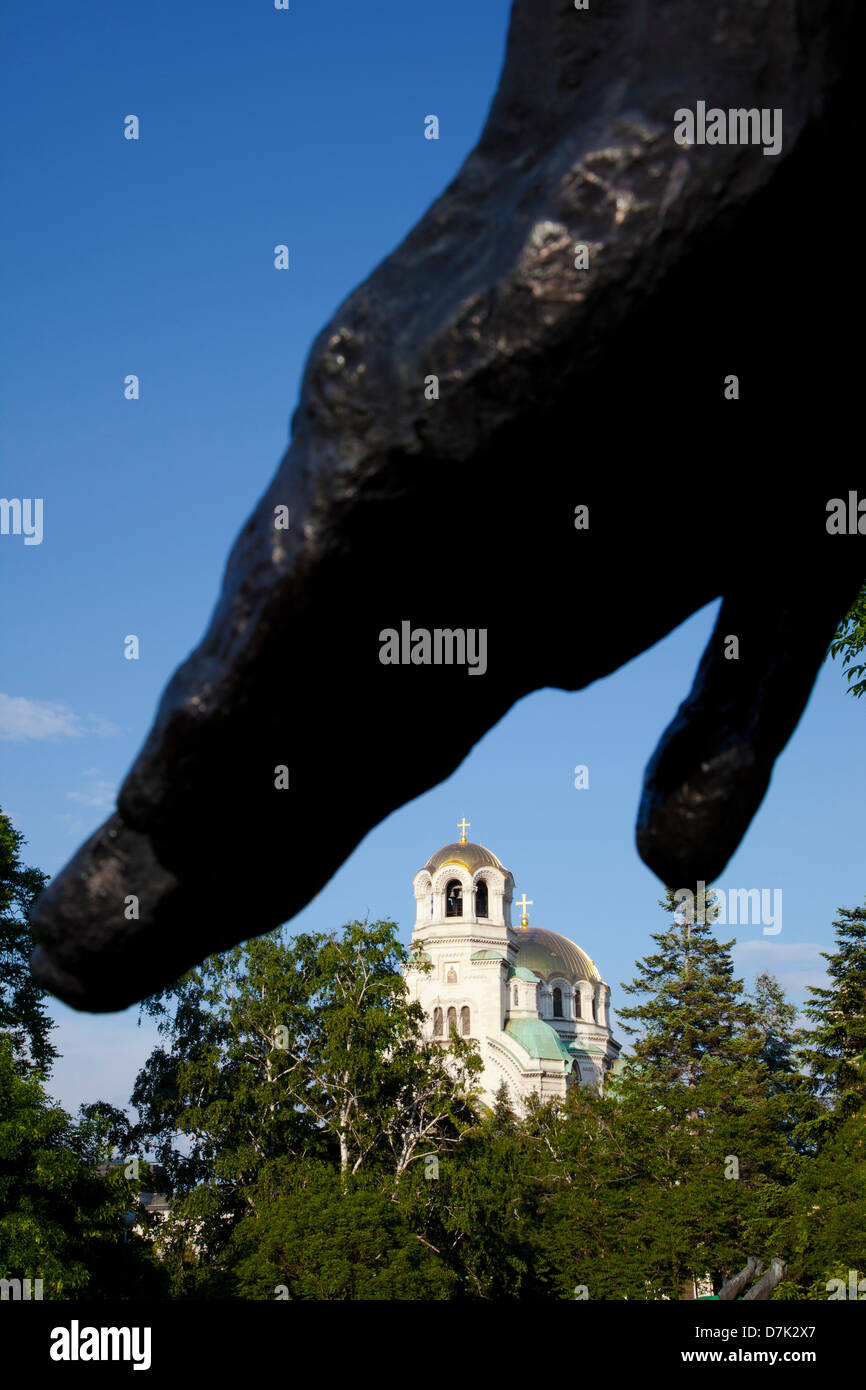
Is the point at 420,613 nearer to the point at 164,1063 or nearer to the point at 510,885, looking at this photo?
the point at 164,1063

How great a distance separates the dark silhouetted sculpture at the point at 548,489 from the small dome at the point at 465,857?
53434 mm

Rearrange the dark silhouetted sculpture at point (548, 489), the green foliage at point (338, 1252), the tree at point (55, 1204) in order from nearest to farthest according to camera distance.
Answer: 1. the dark silhouetted sculpture at point (548, 489)
2. the tree at point (55, 1204)
3. the green foliage at point (338, 1252)

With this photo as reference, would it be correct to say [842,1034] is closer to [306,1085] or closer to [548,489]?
[306,1085]

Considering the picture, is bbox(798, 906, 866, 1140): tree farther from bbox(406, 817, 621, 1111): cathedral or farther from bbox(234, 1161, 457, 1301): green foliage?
bbox(406, 817, 621, 1111): cathedral

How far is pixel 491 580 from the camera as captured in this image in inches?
72.0

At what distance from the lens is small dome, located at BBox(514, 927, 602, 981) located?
64.7 m

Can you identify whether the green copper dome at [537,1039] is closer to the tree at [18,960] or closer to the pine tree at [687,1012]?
the pine tree at [687,1012]

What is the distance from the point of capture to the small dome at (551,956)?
6469 cm

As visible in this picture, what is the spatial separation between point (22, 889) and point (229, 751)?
2146 centimetres

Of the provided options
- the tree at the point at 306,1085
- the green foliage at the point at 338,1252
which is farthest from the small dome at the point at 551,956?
the green foliage at the point at 338,1252

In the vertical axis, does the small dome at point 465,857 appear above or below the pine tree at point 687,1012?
above

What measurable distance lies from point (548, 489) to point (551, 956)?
6542 centimetres

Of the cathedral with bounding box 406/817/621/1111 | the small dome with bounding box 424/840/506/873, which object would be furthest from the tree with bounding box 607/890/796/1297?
the small dome with bounding box 424/840/506/873
